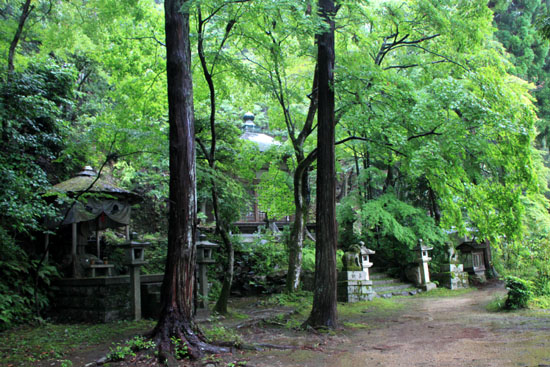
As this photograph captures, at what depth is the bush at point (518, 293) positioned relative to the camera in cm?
920

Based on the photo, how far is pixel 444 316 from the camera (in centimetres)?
962

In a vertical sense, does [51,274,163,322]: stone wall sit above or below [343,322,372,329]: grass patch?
above

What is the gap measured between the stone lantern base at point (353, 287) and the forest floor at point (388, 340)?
157 cm

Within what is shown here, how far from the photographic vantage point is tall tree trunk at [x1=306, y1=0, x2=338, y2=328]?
7.85 metres

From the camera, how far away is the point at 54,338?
7.93m

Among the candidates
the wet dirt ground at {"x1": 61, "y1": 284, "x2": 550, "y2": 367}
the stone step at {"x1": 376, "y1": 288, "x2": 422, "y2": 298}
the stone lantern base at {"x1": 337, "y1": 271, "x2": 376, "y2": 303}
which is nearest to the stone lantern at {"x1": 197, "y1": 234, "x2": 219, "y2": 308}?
the wet dirt ground at {"x1": 61, "y1": 284, "x2": 550, "y2": 367}

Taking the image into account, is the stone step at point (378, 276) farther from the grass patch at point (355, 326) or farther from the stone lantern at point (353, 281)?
the grass patch at point (355, 326)

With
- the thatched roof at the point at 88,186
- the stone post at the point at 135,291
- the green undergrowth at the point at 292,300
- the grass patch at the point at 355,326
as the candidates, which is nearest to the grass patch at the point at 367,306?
the green undergrowth at the point at 292,300

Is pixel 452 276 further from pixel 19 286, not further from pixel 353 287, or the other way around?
pixel 19 286

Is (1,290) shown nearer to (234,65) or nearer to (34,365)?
(34,365)

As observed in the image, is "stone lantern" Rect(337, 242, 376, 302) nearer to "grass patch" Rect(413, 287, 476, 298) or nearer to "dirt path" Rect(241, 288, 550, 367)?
"grass patch" Rect(413, 287, 476, 298)

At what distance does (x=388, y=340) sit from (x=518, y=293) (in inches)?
161

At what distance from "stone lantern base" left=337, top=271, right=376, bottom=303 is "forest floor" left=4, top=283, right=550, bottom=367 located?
1.57 meters

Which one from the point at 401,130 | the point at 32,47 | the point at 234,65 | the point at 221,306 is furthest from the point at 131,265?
the point at 32,47
